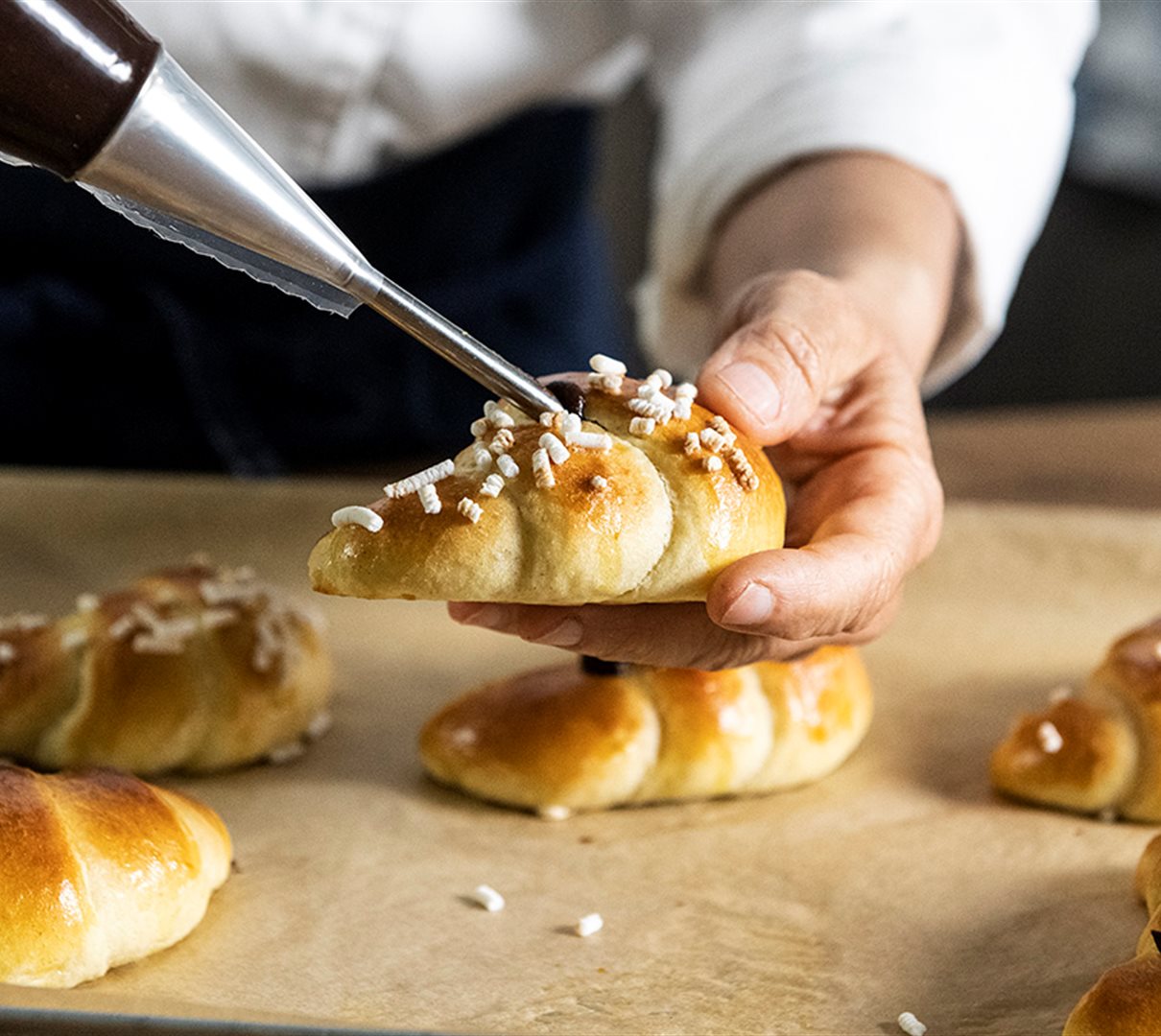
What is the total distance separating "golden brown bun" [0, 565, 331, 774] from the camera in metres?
1.41

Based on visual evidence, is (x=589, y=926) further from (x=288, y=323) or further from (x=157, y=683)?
(x=288, y=323)

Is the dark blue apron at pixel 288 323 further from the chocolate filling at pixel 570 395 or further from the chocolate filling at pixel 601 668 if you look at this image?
the chocolate filling at pixel 570 395

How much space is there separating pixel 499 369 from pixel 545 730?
1.69 feet

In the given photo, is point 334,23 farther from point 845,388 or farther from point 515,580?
point 515,580

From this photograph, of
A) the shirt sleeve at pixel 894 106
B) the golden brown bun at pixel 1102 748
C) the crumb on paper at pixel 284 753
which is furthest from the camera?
the shirt sleeve at pixel 894 106

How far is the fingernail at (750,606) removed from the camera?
0.97 metres

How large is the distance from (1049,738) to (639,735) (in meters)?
0.40

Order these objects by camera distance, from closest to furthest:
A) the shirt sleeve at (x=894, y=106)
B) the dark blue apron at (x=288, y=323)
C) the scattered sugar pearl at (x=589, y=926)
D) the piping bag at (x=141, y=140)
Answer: the piping bag at (x=141, y=140) → the scattered sugar pearl at (x=589, y=926) → the shirt sleeve at (x=894, y=106) → the dark blue apron at (x=288, y=323)

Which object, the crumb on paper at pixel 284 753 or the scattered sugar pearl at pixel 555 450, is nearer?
the scattered sugar pearl at pixel 555 450

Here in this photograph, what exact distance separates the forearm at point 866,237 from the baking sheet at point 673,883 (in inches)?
16.7

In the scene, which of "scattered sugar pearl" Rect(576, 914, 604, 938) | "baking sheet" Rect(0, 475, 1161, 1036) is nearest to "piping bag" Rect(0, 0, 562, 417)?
"baking sheet" Rect(0, 475, 1161, 1036)

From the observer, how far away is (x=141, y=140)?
0.73 meters

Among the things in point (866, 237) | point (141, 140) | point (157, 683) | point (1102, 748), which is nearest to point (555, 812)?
point (157, 683)

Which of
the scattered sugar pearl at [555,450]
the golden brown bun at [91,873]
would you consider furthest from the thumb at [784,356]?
the golden brown bun at [91,873]
